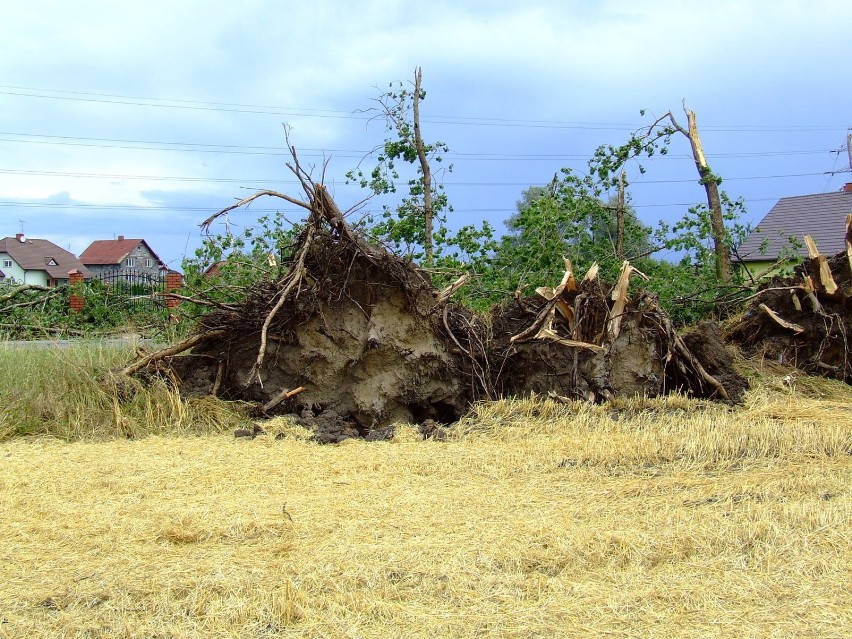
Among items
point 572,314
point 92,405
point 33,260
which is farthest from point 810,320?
point 33,260

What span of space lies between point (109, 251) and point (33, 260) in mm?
5649

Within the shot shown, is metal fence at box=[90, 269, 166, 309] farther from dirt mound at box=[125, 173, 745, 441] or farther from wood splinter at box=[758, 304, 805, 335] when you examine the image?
wood splinter at box=[758, 304, 805, 335]

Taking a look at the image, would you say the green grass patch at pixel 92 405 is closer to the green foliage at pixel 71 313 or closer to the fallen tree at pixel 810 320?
the green foliage at pixel 71 313

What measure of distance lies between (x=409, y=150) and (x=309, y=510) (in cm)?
1449

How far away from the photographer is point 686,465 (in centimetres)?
600

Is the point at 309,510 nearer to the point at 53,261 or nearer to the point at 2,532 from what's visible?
the point at 2,532

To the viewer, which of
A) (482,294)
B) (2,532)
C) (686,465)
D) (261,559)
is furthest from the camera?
(482,294)

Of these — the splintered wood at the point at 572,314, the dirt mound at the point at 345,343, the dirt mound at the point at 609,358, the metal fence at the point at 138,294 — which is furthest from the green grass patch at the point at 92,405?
the splintered wood at the point at 572,314

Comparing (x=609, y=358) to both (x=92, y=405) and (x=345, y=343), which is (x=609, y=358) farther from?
(x=92, y=405)

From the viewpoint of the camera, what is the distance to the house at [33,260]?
198ft

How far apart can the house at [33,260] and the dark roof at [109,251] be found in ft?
2.90

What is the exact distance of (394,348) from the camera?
345 inches

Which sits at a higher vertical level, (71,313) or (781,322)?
(71,313)

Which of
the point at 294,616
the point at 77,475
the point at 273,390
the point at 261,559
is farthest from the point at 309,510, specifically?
the point at 273,390
